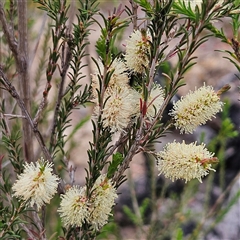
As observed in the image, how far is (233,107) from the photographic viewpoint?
315 centimetres

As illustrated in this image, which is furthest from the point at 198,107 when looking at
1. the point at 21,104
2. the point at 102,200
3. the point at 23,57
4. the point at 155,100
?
the point at 23,57

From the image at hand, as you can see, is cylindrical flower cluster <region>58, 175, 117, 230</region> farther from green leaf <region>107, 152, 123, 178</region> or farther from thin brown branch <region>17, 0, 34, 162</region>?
thin brown branch <region>17, 0, 34, 162</region>

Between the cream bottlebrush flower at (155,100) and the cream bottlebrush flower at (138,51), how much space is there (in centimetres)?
6

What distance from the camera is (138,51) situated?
0.68 m

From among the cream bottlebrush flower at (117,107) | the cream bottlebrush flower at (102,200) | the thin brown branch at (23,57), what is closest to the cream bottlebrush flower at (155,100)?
the cream bottlebrush flower at (117,107)

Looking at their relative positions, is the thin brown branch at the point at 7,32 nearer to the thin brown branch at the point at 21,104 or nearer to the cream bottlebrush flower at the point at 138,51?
the thin brown branch at the point at 21,104

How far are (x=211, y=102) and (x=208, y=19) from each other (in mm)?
139

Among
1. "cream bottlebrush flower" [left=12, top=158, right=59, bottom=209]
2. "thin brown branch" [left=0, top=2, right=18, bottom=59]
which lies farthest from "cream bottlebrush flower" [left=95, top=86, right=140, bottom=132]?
"thin brown branch" [left=0, top=2, right=18, bottom=59]

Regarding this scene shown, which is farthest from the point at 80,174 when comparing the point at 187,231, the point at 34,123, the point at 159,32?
the point at 159,32

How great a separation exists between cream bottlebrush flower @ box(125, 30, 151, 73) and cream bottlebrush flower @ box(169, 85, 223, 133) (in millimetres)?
97

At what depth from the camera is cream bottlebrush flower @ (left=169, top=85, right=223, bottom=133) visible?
69 centimetres

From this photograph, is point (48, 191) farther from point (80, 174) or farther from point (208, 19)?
point (80, 174)

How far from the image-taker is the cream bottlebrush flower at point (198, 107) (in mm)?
695

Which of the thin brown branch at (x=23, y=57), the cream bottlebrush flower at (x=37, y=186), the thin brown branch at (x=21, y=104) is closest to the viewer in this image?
the cream bottlebrush flower at (x=37, y=186)
